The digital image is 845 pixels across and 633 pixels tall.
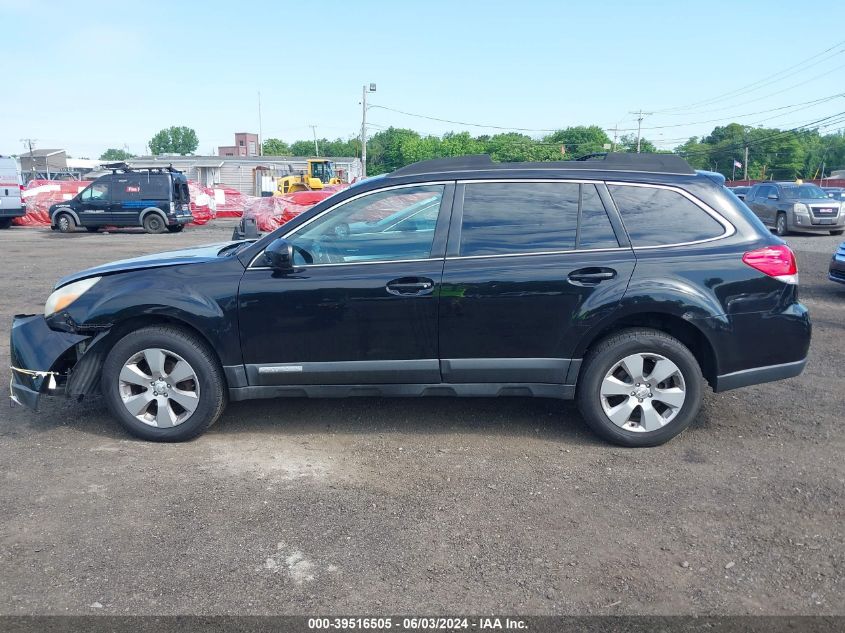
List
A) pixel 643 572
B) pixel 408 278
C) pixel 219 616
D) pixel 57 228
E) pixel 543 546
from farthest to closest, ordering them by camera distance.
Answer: pixel 57 228
pixel 408 278
pixel 543 546
pixel 643 572
pixel 219 616

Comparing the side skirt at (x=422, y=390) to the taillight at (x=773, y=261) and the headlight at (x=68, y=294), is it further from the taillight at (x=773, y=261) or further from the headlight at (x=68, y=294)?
the taillight at (x=773, y=261)

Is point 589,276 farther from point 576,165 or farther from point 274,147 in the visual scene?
point 274,147

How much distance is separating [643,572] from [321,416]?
8.95 ft

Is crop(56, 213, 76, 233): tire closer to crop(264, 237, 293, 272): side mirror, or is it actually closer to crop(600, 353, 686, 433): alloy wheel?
crop(264, 237, 293, 272): side mirror

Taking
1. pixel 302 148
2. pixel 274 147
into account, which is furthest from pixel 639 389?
pixel 302 148

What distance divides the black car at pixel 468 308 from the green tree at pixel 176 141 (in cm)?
16070

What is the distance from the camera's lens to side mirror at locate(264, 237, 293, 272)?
14.9 feet

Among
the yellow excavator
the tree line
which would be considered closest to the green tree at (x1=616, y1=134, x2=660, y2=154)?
the tree line

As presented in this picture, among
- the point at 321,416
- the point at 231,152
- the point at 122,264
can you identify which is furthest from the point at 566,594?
the point at 231,152

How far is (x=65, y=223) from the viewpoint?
23812 millimetres

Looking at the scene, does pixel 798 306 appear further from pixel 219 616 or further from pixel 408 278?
pixel 219 616

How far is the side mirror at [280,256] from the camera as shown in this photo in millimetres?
4543

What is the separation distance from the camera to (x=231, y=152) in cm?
10256

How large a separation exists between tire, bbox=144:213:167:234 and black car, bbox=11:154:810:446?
20.0 m
